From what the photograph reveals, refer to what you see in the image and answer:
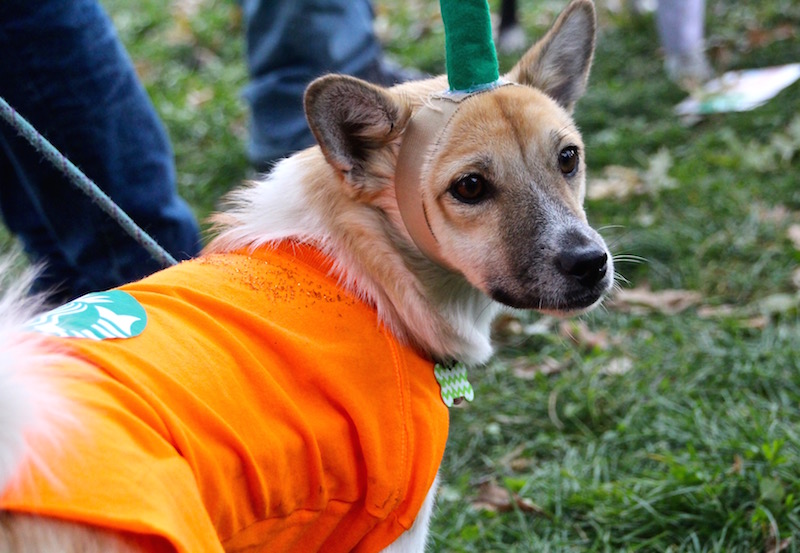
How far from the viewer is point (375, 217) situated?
7.13 ft

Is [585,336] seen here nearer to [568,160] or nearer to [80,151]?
[568,160]

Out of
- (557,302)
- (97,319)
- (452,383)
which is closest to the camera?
(97,319)

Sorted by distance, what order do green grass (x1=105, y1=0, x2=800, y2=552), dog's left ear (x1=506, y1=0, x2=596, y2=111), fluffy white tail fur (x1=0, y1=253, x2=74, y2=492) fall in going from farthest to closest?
green grass (x1=105, y1=0, x2=800, y2=552)
dog's left ear (x1=506, y1=0, x2=596, y2=111)
fluffy white tail fur (x1=0, y1=253, x2=74, y2=492)

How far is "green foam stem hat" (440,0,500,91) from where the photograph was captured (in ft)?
6.63

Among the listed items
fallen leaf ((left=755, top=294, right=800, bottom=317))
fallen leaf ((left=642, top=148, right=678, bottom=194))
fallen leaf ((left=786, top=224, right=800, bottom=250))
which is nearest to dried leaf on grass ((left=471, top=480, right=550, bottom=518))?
fallen leaf ((left=755, top=294, right=800, bottom=317))

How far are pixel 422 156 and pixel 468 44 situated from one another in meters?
0.31

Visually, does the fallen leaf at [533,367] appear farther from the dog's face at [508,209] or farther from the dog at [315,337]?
the dog's face at [508,209]

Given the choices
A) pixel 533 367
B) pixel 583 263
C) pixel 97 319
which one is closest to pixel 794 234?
pixel 533 367

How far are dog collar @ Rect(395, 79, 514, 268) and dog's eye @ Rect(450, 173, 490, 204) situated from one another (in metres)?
0.07

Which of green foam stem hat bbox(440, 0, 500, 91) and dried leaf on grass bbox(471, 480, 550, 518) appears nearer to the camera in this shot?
green foam stem hat bbox(440, 0, 500, 91)

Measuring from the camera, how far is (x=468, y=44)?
204 cm

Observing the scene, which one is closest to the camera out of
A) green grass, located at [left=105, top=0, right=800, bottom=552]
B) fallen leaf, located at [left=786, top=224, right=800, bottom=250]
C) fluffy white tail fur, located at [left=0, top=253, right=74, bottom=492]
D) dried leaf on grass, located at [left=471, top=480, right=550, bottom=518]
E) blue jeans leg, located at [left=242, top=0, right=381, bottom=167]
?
fluffy white tail fur, located at [left=0, top=253, right=74, bottom=492]

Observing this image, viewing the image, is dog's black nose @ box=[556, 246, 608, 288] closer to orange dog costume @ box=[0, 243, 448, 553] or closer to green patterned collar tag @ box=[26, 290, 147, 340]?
orange dog costume @ box=[0, 243, 448, 553]

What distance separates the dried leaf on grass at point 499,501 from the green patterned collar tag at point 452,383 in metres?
0.69
